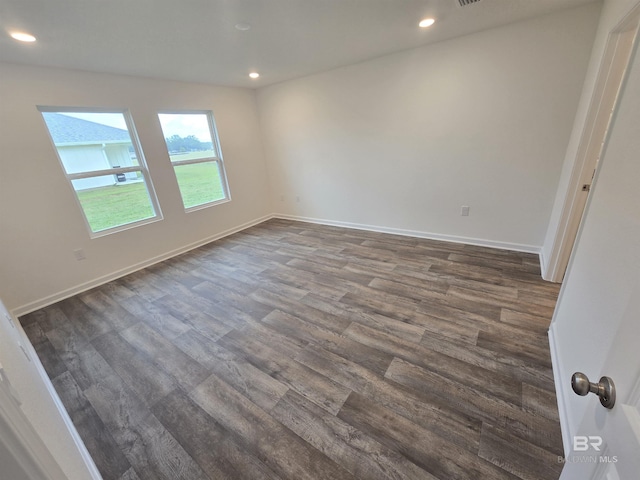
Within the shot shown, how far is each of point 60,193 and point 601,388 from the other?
4236 mm

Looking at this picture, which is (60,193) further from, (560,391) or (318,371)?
(560,391)

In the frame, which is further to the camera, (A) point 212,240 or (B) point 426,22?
(A) point 212,240

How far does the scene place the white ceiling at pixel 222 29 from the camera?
6.04ft

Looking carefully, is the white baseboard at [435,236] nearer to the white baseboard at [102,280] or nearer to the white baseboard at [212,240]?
the white baseboard at [212,240]

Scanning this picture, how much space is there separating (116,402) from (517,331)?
2839mm

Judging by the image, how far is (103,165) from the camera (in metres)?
3.25

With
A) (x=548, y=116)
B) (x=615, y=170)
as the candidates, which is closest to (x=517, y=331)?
(x=615, y=170)

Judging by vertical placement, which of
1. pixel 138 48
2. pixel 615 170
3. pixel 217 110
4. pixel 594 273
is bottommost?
pixel 594 273

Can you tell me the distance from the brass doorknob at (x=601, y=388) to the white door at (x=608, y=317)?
1cm

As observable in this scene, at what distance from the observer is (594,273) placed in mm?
1282

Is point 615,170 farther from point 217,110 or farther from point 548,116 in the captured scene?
point 217,110

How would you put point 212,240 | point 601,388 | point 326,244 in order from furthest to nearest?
point 212,240 < point 326,244 < point 601,388

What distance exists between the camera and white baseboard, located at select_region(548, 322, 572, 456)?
4.21 ft

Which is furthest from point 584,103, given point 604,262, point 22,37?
point 22,37
